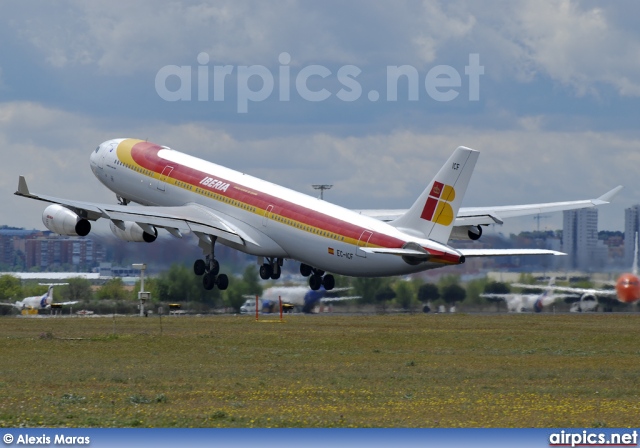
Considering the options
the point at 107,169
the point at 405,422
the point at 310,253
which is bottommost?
the point at 405,422

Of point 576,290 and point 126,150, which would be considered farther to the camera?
point 576,290

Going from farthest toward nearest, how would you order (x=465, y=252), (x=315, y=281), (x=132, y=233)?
(x=132, y=233), (x=315, y=281), (x=465, y=252)

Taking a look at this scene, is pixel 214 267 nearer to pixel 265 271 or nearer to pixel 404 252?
pixel 265 271

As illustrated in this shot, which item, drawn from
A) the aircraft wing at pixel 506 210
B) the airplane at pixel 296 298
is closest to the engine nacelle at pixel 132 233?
the aircraft wing at pixel 506 210

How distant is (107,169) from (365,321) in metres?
19.3

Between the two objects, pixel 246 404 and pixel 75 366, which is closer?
pixel 246 404

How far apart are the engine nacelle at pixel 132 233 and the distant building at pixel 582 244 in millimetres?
28030

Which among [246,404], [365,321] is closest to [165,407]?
[246,404]

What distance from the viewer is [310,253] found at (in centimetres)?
6372

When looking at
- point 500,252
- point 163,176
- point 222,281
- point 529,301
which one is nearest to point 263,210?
point 222,281

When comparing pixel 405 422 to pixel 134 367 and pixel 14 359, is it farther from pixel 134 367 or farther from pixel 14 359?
pixel 14 359

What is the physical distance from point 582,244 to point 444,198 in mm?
30291

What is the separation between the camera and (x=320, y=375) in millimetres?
45938

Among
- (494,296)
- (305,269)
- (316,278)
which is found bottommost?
(494,296)
